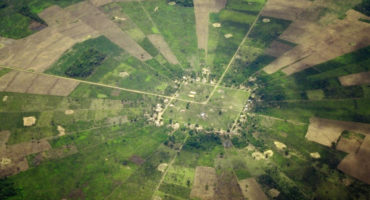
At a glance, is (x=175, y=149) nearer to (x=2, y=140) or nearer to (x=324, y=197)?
(x=324, y=197)

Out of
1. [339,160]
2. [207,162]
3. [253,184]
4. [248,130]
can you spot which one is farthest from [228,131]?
[339,160]

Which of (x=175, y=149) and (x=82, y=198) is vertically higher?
(x=175, y=149)

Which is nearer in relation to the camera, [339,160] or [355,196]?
[355,196]

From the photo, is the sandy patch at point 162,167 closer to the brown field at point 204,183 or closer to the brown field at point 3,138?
the brown field at point 204,183


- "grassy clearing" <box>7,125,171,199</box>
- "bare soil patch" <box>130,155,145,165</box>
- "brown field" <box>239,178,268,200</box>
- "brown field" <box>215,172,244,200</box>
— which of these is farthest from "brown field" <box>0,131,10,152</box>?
"brown field" <box>239,178,268,200</box>

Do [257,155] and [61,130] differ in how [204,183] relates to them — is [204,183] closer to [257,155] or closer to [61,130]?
[257,155]

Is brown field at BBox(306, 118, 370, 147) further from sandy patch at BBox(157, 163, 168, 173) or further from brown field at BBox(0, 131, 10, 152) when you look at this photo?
brown field at BBox(0, 131, 10, 152)

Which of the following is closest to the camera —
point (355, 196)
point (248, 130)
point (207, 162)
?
point (355, 196)
